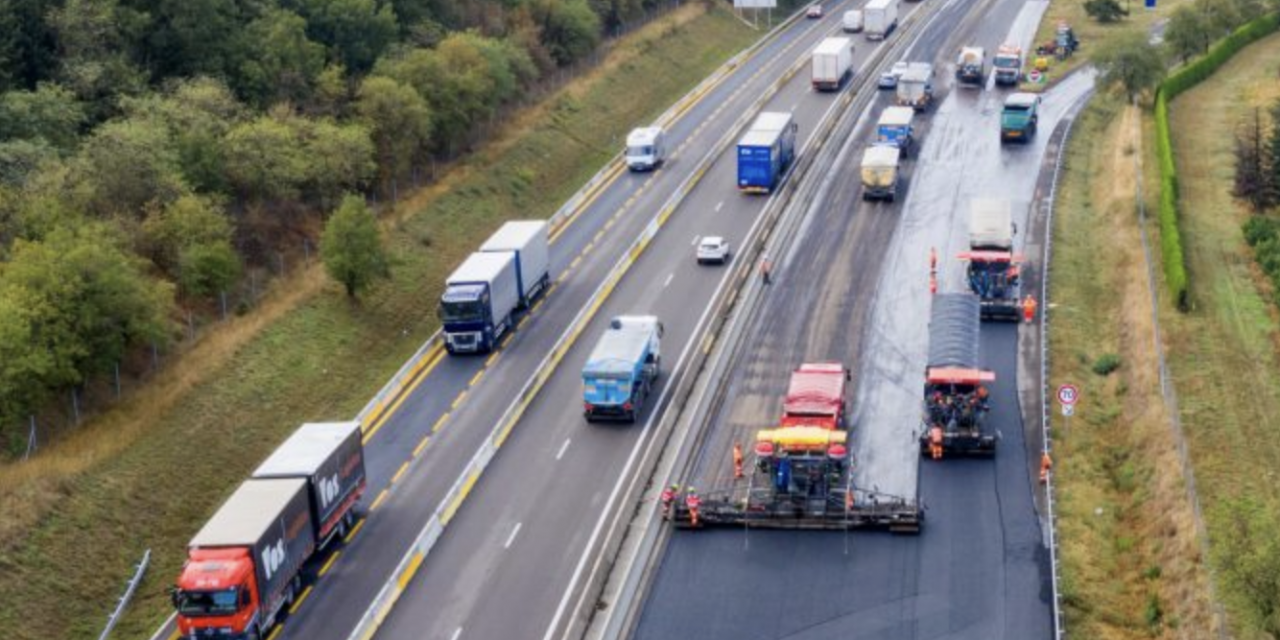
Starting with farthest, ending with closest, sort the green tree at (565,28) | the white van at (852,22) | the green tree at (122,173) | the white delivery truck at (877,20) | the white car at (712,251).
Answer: the white van at (852,22)
the white delivery truck at (877,20)
the green tree at (565,28)
the white car at (712,251)
the green tree at (122,173)

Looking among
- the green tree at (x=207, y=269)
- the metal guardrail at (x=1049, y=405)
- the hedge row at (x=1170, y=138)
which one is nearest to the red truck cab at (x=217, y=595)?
the green tree at (x=207, y=269)

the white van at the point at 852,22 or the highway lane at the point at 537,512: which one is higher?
the white van at the point at 852,22

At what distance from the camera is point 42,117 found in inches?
2623

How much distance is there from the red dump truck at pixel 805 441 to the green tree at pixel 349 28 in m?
48.1

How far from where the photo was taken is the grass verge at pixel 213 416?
45.7 metres

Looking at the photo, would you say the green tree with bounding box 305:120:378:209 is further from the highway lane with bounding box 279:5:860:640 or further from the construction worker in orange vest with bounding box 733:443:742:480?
the construction worker in orange vest with bounding box 733:443:742:480

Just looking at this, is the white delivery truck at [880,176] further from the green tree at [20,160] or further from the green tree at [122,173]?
the green tree at [20,160]

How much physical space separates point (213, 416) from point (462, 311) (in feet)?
39.5

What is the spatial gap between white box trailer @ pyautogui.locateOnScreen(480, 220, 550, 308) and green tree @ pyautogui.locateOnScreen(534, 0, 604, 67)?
44.2 m

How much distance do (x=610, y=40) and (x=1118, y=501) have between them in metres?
84.2

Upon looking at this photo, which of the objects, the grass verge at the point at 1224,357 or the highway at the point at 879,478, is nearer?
the highway at the point at 879,478

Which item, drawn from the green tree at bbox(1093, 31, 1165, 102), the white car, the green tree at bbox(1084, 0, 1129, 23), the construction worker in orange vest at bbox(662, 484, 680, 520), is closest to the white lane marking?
the construction worker in orange vest at bbox(662, 484, 680, 520)

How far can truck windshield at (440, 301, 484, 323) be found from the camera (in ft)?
206

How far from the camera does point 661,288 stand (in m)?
71.3
